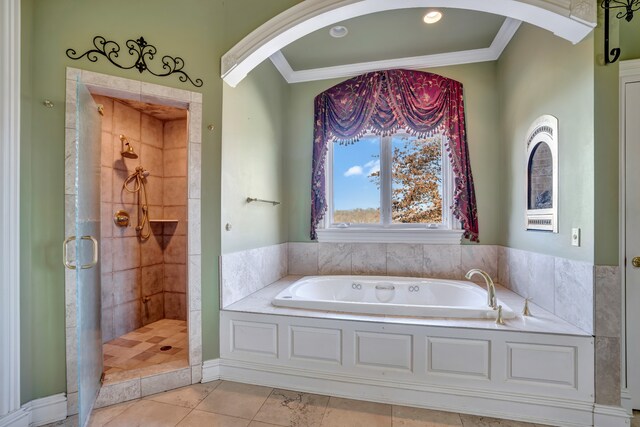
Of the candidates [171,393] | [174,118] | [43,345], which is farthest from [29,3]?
[171,393]

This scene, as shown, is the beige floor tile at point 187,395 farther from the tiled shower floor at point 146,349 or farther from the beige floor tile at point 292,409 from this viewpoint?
the beige floor tile at point 292,409

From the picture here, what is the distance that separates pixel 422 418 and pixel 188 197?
2094mm

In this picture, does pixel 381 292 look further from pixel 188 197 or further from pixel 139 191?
pixel 139 191

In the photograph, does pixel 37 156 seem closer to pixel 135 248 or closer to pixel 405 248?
pixel 135 248

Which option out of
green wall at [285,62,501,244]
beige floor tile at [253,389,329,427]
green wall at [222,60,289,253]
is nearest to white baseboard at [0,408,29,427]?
beige floor tile at [253,389,329,427]

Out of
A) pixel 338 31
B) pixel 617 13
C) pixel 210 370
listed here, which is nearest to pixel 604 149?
pixel 617 13

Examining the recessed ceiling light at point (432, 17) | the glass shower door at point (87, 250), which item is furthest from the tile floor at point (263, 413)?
the recessed ceiling light at point (432, 17)

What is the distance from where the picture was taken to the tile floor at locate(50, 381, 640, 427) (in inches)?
66.6

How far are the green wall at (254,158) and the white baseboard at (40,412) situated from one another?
1272 mm

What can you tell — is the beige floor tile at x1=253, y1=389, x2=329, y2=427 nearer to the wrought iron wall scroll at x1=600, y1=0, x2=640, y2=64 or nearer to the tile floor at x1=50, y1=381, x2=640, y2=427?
the tile floor at x1=50, y1=381, x2=640, y2=427

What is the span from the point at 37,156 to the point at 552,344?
10.5 ft

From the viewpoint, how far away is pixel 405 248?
3043 millimetres

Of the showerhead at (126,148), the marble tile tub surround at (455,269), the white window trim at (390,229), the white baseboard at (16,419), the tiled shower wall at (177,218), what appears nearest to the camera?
the white baseboard at (16,419)

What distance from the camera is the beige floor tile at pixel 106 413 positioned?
66.7 inches
